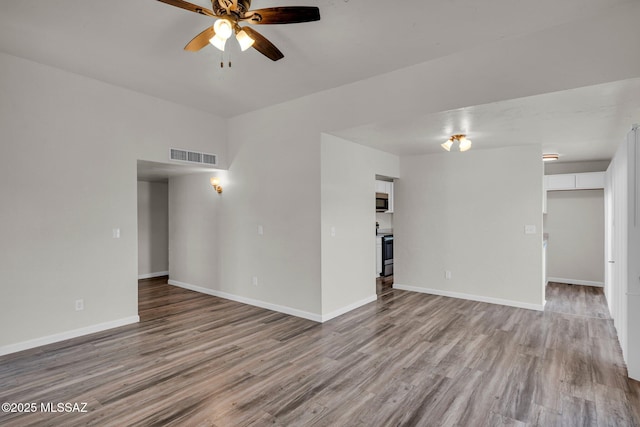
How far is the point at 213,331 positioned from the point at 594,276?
6.96 m

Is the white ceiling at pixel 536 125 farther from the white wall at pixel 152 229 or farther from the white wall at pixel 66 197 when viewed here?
the white wall at pixel 152 229

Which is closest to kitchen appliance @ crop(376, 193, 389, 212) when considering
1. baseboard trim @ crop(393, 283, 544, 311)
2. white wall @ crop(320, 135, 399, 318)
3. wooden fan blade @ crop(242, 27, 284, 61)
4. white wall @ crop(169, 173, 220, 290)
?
white wall @ crop(320, 135, 399, 318)

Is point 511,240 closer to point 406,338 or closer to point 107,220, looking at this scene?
point 406,338

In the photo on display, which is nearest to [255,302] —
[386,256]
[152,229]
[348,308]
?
[348,308]

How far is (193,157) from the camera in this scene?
5047mm

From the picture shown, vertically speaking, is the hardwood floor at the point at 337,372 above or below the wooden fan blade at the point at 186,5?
below

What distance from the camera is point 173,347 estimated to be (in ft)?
11.7

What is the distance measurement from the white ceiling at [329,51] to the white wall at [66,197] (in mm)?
306

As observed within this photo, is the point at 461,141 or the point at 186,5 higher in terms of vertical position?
the point at 186,5

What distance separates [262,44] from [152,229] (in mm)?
6175

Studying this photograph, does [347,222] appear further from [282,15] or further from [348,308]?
[282,15]

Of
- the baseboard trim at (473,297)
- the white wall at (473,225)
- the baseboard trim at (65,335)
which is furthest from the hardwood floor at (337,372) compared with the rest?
the white wall at (473,225)

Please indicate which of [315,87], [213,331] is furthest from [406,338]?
[315,87]

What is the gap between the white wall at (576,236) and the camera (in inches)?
253
